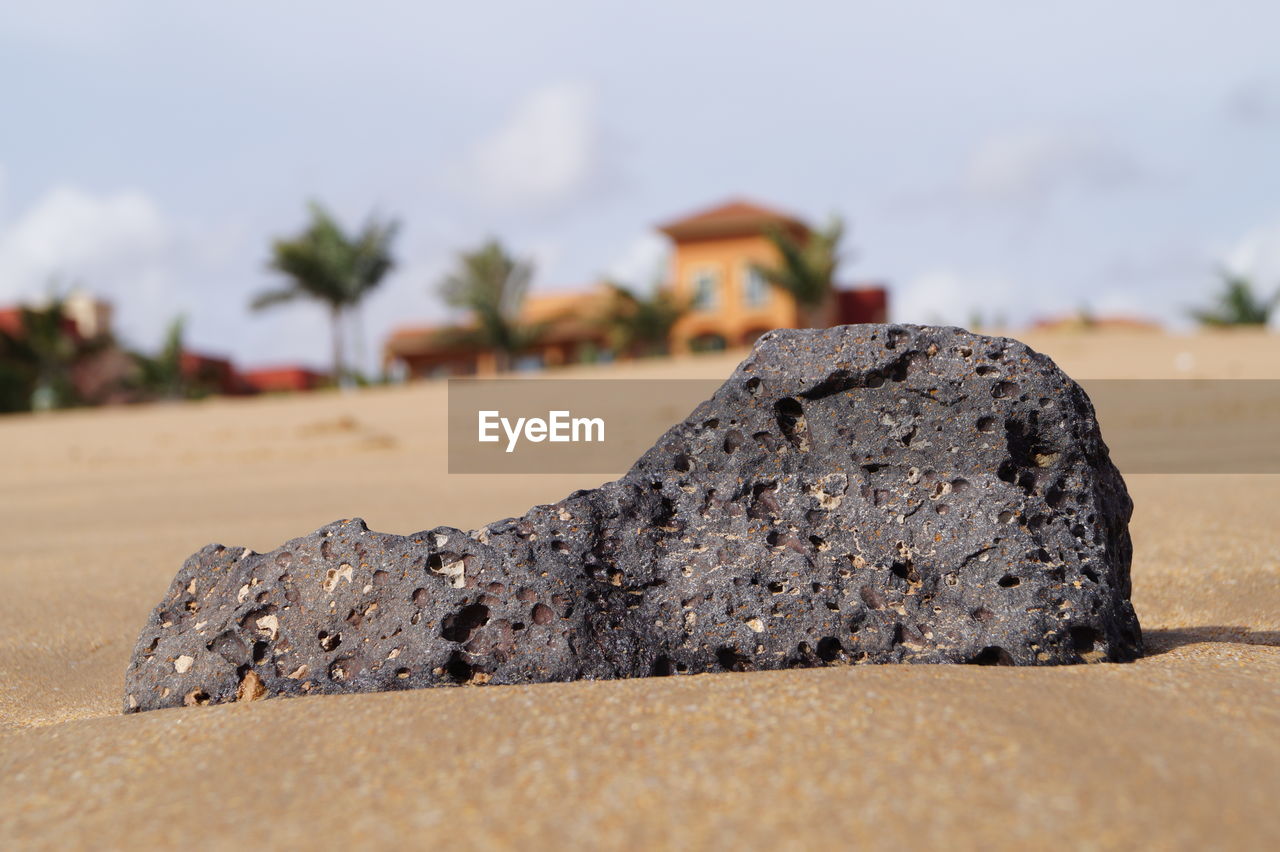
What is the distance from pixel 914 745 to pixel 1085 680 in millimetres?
660

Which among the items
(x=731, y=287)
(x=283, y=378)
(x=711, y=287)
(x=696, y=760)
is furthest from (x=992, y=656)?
(x=283, y=378)

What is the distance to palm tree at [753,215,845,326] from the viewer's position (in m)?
23.6

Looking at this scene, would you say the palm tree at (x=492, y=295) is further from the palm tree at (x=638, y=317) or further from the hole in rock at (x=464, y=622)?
the hole in rock at (x=464, y=622)

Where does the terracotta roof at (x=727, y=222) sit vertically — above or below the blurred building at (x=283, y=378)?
above

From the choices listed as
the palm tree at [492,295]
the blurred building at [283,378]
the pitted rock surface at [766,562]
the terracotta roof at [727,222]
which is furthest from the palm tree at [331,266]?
the pitted rock surface at [766,562]

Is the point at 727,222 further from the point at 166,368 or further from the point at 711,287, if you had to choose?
the point at 166,368

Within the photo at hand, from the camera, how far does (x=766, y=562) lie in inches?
103

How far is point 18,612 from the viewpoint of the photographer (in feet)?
13.1

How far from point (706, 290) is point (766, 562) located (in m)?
25.2

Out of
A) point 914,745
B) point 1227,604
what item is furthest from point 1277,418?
point 914,745

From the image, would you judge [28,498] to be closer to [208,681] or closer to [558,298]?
[208,681]

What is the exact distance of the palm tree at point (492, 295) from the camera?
85.5 ft

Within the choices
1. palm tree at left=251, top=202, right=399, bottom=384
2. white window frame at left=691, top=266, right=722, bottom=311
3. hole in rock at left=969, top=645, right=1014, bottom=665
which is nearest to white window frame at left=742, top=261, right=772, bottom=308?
white window frame at left=691, top=266, right=722, bottom=311

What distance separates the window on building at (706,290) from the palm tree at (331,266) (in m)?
8.00
